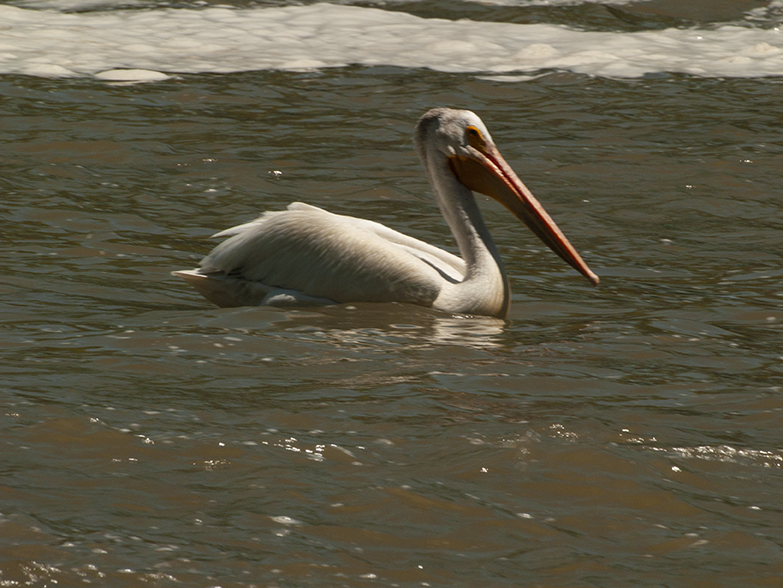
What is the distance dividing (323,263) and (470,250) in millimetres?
629

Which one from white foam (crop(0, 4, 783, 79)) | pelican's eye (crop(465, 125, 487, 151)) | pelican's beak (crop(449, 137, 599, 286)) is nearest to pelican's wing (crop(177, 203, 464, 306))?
pelican's beak (crop(449, 137, 599, 286))

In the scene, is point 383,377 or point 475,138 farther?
point 475,138

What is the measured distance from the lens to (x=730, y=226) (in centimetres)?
671

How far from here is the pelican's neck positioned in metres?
5.04

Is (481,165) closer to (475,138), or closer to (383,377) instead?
(475,138)

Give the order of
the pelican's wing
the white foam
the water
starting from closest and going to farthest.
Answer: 1. the water
2. the pelican's wing
3. the white foam

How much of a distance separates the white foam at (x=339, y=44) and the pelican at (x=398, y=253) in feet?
15.6

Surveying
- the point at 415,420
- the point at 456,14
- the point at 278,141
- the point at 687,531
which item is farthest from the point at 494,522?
the point at 456,14

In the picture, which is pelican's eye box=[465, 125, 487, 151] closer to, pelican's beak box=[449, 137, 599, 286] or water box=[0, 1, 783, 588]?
pelican's beak box=[449, 137, 599, 286]

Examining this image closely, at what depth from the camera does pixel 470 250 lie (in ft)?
17.3

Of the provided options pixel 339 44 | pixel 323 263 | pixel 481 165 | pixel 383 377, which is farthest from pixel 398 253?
pixel 339 44

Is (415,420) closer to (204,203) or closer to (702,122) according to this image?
(204,203)

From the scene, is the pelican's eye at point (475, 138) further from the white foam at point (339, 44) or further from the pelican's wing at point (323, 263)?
the white foam at point (339, 44)

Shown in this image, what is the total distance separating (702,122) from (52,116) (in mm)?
4371
